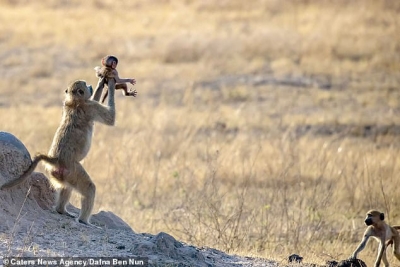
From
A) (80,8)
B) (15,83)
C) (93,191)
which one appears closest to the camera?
(93,191)

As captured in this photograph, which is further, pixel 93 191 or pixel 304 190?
pixel 304 190

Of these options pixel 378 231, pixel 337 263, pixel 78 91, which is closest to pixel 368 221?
pixel 378 231

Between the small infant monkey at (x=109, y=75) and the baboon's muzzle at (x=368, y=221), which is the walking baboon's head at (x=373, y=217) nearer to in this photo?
the baboon's muzzle at (x=368, y=221)

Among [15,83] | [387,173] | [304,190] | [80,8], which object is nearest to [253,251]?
[304,190]

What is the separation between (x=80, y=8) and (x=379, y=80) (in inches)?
547

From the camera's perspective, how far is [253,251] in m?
9.59

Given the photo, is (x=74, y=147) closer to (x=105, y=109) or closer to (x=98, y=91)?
(x=105, y=109)

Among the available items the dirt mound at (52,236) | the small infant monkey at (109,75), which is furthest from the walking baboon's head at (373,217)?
the small infant monkey at (109,75)

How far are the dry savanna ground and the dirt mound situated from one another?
176cm

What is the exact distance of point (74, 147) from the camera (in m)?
7.84

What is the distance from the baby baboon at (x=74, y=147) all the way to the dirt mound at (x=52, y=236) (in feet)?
0.62

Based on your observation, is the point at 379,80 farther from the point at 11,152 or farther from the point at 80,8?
the point at 11,152

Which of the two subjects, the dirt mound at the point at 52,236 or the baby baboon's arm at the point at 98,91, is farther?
the baby baboon's arm at the point at 98,91

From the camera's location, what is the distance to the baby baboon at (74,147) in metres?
7.81
